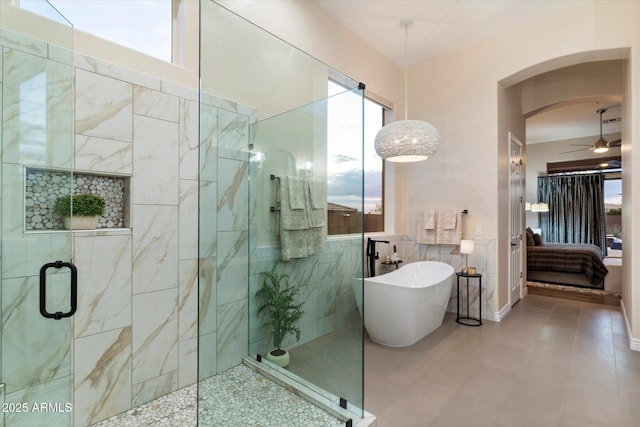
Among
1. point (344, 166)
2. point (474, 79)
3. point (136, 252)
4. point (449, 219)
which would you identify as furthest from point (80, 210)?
point (474, 79)

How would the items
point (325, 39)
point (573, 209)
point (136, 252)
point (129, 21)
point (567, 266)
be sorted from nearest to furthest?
point (136, 252) < point (129, 21) < point (325, 39) < point (567, 266) < point (573, 209)

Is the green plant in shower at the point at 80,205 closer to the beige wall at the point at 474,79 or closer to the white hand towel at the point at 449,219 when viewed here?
the beige wall at the point at 474,79

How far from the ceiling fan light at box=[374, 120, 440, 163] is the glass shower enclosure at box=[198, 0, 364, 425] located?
3.05 ft

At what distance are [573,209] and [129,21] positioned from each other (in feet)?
35.0

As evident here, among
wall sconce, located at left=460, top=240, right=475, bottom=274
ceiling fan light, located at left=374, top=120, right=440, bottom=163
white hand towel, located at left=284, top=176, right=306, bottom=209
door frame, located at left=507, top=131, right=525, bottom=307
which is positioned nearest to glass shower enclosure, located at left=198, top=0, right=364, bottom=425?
white hand towel, located at left=284, top=176, right=306, bottom=209

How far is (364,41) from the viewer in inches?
156

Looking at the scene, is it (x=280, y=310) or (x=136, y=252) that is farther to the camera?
(x=280, y=310)

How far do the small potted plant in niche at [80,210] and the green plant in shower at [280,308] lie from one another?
1068mm

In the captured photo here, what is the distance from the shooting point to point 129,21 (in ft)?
7.11

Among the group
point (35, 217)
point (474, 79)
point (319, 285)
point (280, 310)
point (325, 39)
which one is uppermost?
point (325, 39)

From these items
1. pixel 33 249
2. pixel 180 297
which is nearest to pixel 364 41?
pixel 180 297

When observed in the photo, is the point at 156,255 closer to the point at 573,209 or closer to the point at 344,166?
the point at 344,166

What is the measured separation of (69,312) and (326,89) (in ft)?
6.95

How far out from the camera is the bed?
5.41m
